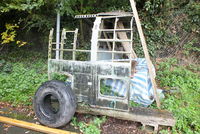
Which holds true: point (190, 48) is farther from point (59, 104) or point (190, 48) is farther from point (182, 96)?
point (59, 104)

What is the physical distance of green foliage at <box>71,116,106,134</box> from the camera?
9.64ft

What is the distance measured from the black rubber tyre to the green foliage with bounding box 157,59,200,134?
2129mm

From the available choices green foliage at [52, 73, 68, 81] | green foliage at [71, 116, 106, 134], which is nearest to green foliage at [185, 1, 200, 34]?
green foliage at [71, 116, 106, 134]

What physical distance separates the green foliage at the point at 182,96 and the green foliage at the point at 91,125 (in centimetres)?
148

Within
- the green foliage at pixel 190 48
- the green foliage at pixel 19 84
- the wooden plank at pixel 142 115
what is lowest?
the wooden plank at pixel 142 115

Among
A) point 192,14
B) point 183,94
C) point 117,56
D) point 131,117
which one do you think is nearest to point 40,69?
point 117,56

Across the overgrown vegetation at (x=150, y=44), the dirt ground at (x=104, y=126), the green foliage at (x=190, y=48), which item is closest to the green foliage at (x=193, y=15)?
the overgrown vegetation at (x=150, y=44)

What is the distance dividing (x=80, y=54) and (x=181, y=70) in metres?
4.02

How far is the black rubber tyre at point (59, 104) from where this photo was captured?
295cm

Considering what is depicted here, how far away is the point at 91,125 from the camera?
3.05m

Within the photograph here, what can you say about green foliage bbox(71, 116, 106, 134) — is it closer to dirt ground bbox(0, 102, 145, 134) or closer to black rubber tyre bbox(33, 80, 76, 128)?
dirt ground bbox(0, 102, 145, 134)

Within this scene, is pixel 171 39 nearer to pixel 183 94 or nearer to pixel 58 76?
pixel 183 94

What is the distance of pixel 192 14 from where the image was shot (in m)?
5.80

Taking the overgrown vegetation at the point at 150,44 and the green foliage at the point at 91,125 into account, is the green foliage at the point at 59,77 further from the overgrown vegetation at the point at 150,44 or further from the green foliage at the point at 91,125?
the green foliage at the point at 91,125
